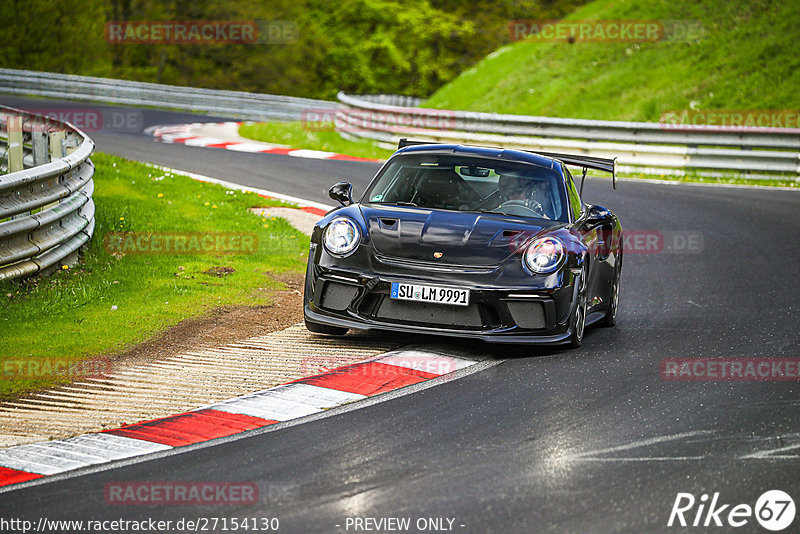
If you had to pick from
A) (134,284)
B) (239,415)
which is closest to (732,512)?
(239,415)

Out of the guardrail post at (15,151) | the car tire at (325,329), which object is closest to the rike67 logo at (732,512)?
the car tire at (325,329)

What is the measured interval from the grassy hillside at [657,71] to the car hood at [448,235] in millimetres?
18927

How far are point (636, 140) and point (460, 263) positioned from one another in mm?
14376

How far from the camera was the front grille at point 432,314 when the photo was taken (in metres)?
7.34

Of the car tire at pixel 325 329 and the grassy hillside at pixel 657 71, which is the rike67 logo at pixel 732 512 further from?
the grassy hillside at pixel 657 71

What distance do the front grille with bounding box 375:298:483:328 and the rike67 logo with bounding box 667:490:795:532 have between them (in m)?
2.68

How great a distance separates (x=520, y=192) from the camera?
331 inches

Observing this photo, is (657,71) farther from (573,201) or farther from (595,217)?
(595,217)

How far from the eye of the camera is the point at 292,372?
7.00m

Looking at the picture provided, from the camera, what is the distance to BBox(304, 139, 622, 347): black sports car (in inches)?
290

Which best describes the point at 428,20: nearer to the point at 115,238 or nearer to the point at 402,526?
the point at 115,238

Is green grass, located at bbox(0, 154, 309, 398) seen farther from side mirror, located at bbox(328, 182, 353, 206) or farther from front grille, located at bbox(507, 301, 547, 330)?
front grille, located at bbox(507, 301, 547, 330)

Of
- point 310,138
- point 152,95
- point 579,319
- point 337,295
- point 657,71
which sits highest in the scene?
point 657,71

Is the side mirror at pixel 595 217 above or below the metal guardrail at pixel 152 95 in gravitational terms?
above
